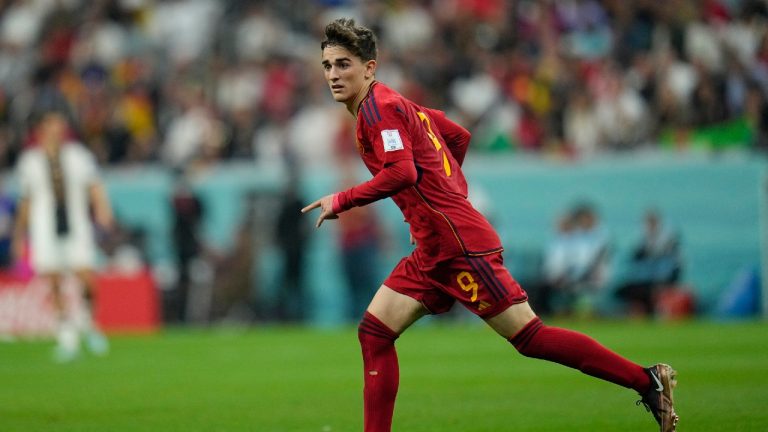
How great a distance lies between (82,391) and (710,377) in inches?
230

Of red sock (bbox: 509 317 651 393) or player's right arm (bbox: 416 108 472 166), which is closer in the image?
red sock (bbox: 509 317 651 393)

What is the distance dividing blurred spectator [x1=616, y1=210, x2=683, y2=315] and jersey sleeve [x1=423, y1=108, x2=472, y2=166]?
12606 mm

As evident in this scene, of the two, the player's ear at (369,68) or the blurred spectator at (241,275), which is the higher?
the player's ear at (369,68)

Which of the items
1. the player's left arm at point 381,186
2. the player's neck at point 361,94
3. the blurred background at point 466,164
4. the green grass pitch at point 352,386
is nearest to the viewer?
the player's left arm at point 381,186

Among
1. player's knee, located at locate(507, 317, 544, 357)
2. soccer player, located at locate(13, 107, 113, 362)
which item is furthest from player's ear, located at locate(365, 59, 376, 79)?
soccer player, located at locate(13, 107, 113, 362)

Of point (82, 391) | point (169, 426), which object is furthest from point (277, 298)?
point (169, 426)

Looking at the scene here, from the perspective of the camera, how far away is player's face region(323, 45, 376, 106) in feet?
22.3

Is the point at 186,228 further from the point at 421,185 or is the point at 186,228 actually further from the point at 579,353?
the point at 579,353

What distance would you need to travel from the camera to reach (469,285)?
6.77 metres

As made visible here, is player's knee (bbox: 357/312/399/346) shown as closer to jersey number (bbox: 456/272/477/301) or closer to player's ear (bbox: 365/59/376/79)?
jersey number (bbox: 456/272/477/301)

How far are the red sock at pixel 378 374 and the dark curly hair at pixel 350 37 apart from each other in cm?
149

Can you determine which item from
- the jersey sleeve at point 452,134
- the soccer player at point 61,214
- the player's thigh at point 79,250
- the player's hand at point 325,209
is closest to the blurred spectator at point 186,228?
the soccer player at point 61,214

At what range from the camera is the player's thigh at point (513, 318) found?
22.2ft

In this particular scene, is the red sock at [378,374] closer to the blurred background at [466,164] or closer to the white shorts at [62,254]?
the white shorts at [62,254]
